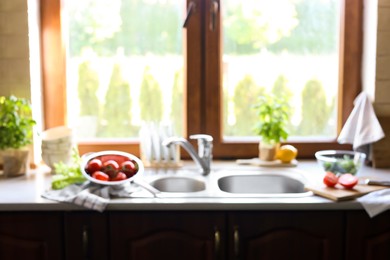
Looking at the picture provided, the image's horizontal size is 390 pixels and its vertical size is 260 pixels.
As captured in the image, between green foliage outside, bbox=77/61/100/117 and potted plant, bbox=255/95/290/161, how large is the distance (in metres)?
0.78

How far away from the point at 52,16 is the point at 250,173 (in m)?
1.18

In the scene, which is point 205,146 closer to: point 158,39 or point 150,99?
point 150,99

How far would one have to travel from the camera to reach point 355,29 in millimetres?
2309

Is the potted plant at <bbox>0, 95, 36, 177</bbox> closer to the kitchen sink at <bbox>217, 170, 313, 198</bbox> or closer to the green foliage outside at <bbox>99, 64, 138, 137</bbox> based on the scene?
the green foliage outside at <bbox>99, 64, 138, 137</bbox>

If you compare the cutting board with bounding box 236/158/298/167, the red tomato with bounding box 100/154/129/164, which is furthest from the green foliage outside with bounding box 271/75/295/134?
the red tomato with bounding box 100/154/129/164

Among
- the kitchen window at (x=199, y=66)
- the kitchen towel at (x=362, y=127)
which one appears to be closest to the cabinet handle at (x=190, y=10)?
the kitchen window at (x=199, y=66)

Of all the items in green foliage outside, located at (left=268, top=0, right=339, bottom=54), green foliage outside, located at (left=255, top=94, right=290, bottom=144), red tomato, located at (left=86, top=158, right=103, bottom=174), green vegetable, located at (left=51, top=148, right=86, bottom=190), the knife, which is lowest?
the knife

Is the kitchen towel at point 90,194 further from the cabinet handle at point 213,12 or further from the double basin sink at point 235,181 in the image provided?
the cabinet handle at point 213,12

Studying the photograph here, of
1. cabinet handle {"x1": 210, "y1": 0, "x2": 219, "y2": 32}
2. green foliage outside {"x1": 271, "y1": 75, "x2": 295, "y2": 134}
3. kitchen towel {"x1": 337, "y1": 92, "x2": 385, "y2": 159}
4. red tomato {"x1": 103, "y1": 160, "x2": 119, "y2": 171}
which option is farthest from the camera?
green foliage outside {"x1": 271, "y1": 75, "x2": 295, "y2": 134}

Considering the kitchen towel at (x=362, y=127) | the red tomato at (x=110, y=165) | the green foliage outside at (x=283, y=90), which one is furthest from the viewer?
the green foliage outside at (x=283, y=90)
